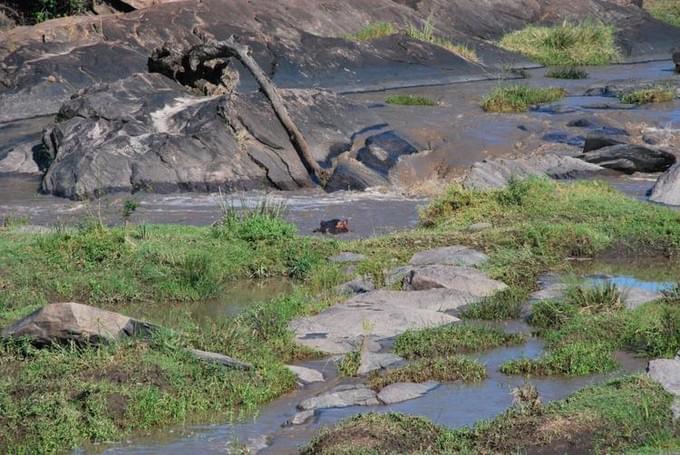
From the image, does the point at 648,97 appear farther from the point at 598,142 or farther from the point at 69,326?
the point at 69,326

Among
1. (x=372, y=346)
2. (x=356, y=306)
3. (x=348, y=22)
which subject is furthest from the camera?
(x=348, y=22)

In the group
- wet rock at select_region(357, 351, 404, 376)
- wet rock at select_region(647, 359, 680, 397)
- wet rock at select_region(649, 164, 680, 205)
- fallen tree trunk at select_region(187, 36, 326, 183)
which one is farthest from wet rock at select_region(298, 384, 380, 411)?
fallen tree trunk at select_region(187, 36, 326, 183)

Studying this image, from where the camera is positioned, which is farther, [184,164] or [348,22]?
[348,22]

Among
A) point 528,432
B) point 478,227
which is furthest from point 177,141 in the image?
point 528,432

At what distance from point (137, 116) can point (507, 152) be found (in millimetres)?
5274

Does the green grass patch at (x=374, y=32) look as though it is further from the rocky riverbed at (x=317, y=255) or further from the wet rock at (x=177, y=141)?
the wet rock at (x=177, y=141)

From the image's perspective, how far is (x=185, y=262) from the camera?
10.3 m

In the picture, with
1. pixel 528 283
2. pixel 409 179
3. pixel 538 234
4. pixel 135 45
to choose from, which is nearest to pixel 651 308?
pixel 528 283

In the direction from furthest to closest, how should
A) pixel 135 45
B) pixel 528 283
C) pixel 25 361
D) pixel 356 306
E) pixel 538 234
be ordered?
pixel 135 45 → pixel 538 234 → pixel 528 283 → pixel 356 306 → pixel 25 361

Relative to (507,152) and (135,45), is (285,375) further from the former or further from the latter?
(135,45)

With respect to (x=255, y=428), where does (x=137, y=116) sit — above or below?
below

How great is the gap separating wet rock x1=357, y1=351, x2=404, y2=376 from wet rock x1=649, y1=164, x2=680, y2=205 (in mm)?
6810

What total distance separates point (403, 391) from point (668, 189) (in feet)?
25.5

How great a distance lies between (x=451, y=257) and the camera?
10.8m
